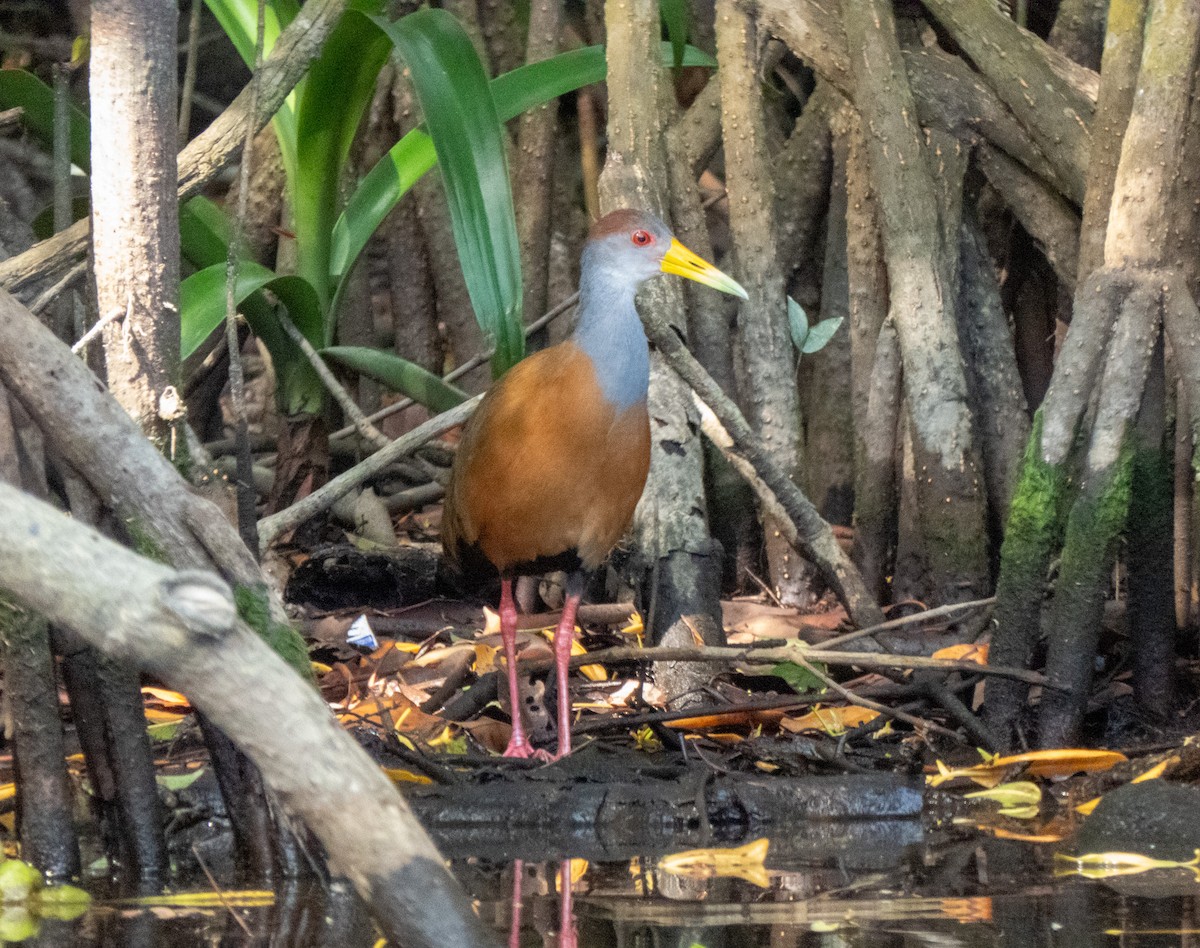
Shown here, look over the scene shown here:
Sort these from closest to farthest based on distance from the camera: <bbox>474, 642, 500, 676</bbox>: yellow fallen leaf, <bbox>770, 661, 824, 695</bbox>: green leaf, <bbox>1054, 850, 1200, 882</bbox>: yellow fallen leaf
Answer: <bbox>1054, 850, 1200, 882</bbox>: yellow fallen leaf → <bbox>770, 661, 824, 695</bbox>: green leaf → <bbox>474, 642, 500, 676</bbox>: yellow fallen leaf

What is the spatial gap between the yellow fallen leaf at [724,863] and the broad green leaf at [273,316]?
6.57ft

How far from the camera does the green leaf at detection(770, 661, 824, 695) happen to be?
4445 mm

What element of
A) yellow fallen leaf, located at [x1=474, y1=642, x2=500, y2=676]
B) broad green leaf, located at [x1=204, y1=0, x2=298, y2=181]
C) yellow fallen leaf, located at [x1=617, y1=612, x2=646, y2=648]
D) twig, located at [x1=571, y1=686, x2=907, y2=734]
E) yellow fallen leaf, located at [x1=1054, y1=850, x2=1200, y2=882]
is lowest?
yellow fallen leaf, located at [x1=1054, y1=850, x2=1200, y2=882]

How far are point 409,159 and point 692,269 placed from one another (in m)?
1.27

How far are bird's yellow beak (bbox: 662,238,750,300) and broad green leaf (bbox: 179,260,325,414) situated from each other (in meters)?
1.23

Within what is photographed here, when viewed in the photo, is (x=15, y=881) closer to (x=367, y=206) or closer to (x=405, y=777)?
(x=405, y=777)

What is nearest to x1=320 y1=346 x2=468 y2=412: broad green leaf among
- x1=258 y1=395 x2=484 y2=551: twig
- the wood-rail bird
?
x1=258 y1=395 x2=484 y2=551: twig

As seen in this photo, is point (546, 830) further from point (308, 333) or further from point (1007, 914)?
point (308, 333)

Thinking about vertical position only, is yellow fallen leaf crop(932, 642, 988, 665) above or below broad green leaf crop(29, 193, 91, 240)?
below

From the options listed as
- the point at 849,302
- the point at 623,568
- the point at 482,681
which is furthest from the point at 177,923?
the point at 849,302

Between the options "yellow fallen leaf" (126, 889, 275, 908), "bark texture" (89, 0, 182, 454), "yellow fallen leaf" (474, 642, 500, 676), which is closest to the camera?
"yellow fallen leaf" (126, 889, 275, 908)

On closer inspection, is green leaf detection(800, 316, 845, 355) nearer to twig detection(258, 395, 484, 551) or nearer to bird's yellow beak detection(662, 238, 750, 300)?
bird's yellow beak detection(662, 238, 750, 300)

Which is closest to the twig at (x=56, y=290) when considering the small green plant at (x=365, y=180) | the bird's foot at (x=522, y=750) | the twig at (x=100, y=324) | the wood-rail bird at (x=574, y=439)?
the twig at (x=100, y=324)

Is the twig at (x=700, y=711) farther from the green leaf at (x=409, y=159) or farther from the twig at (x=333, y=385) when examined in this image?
the green leaf at (x=409, y=159)
